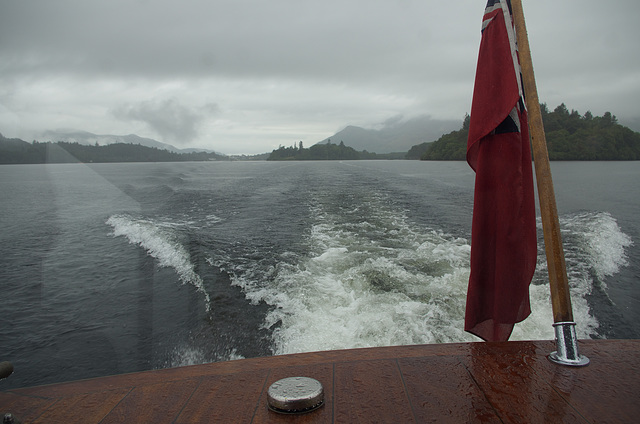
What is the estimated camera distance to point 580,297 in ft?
18.1

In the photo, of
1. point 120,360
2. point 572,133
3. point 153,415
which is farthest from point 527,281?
point 572,133

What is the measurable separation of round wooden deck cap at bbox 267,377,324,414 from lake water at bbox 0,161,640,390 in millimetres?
2691

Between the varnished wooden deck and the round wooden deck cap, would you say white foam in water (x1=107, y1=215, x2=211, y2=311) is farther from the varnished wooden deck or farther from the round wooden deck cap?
the round wooden deck cap

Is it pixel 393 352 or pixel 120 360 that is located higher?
pixel 393 352

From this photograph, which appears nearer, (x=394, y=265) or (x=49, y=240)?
(x=394, y=265)

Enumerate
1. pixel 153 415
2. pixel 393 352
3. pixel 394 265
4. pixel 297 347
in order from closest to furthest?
pixel 153 415, pixel 393 352, pixel 297 347, pixel 394 265

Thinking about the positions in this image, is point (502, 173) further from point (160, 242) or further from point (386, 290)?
point (160, 242)

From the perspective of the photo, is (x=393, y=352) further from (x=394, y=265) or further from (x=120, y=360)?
(x=394, y=265)

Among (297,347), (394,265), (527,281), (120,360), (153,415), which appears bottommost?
(120,360)

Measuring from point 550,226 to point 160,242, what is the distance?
830cm

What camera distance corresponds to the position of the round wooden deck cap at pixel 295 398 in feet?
4.99

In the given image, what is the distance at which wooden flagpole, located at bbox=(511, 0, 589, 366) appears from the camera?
1868mm

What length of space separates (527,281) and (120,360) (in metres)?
4.53

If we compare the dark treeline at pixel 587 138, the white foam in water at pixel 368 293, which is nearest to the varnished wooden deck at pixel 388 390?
the white foam in water at pixel 368 293
